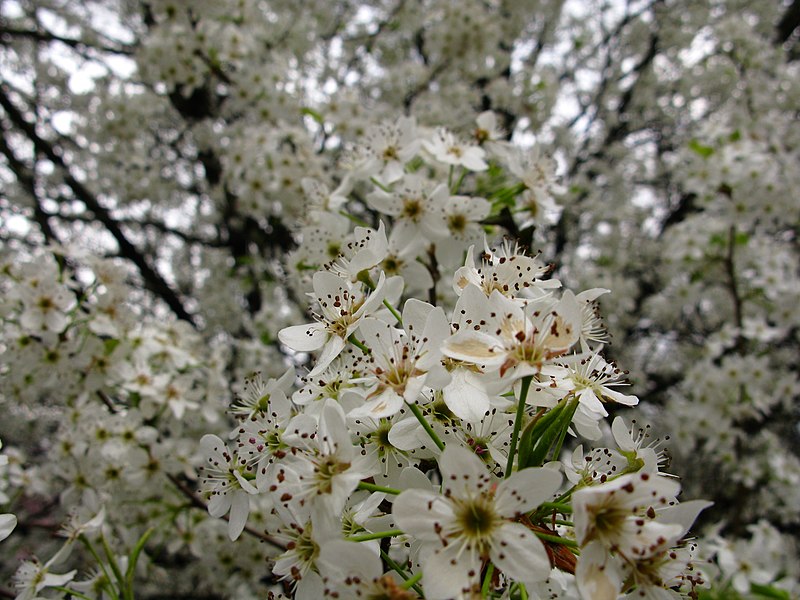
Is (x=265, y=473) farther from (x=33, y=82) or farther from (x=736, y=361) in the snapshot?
→ (x=33, y=82)

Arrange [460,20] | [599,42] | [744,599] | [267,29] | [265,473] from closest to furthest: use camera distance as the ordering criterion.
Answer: [265,473]
[744,599]
[460,20]
[267,29]
[599,42]

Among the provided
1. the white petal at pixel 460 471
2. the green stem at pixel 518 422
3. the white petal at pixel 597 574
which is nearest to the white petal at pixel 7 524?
the white petal at pixel 460 471

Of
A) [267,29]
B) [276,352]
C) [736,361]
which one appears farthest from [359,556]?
[267,29]

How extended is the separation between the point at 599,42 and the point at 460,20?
13.8 ft

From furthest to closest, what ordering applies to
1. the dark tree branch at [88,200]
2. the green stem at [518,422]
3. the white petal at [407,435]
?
the dark tree branch at [88,200] < the white petal at [407,435] < the green stem at [518,422]

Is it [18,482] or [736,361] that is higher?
[18,482]

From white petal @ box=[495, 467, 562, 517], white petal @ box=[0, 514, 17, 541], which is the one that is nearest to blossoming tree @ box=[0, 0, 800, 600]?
white petal @ box=[495, 467, 562, 517]

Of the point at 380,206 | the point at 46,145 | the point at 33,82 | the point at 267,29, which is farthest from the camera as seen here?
the point at 33,82

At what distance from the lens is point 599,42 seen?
8469 millimetres

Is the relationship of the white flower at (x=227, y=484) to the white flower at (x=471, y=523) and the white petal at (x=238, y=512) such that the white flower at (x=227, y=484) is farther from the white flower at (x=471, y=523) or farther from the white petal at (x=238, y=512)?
the white flower at (x=471, y=523)

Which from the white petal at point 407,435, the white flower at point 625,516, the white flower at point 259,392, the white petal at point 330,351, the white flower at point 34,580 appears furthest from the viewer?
the white flower at point 34,580

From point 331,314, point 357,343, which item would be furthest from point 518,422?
point 331,314

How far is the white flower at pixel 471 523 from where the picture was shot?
0.95 metres

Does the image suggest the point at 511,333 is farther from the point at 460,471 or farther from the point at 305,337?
the point at 305,337
